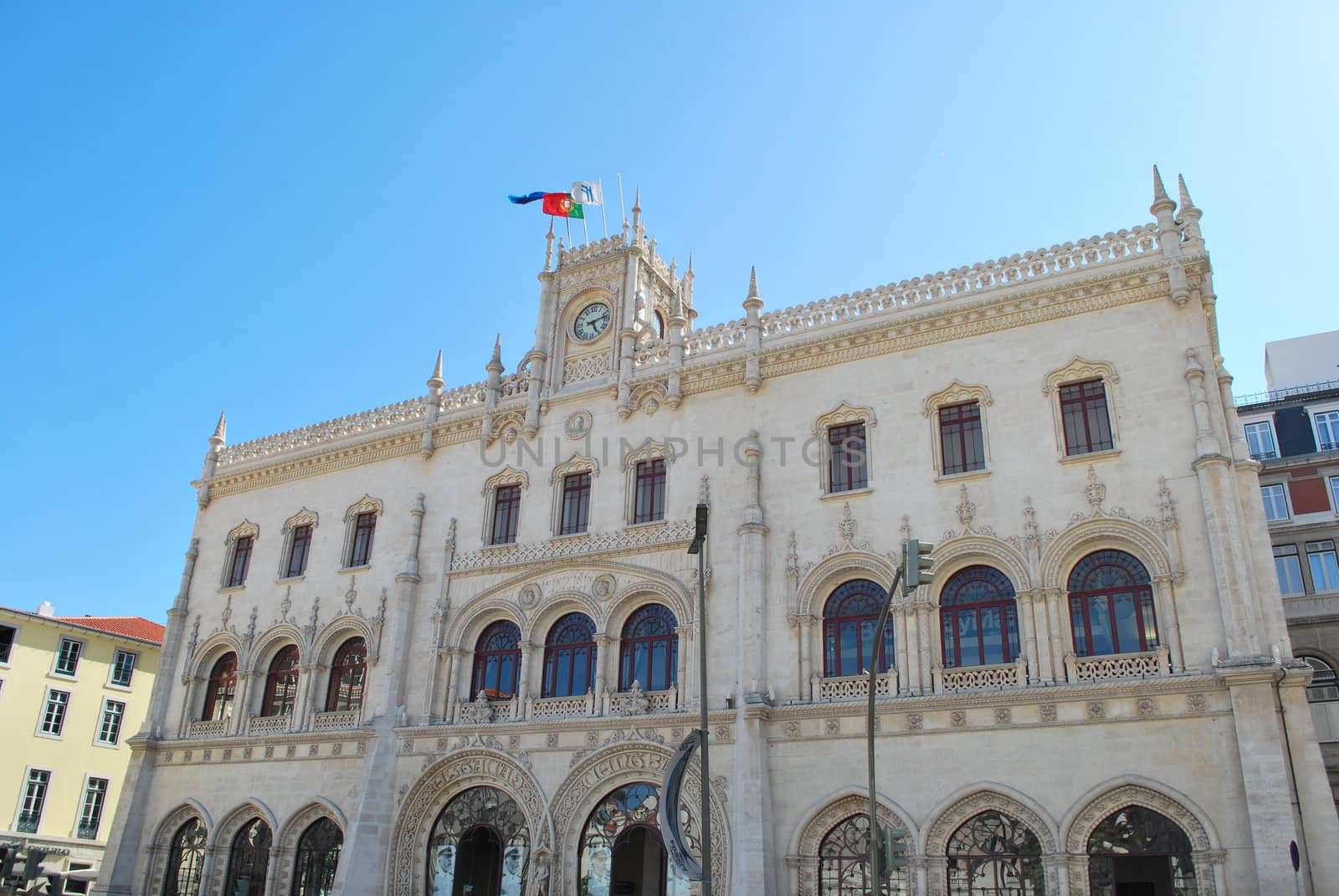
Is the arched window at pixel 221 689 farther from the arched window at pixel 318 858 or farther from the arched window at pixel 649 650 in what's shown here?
the arched window at pixel 649 650

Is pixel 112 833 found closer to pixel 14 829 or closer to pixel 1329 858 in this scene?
pixel 14 829

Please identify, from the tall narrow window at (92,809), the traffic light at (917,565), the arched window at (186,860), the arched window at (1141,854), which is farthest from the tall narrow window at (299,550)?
the arched window at (1141,854)

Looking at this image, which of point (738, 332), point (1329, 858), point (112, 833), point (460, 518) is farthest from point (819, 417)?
point (112, 833)

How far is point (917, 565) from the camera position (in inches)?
609

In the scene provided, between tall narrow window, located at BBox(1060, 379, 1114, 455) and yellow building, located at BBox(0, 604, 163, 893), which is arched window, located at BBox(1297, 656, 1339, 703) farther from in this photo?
yellow building, located at BBox(0, 604, 163, 893)

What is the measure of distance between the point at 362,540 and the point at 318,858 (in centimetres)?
941

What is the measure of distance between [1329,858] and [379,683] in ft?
75.8

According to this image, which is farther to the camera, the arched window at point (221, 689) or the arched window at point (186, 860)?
the arched window at point (221, 689)

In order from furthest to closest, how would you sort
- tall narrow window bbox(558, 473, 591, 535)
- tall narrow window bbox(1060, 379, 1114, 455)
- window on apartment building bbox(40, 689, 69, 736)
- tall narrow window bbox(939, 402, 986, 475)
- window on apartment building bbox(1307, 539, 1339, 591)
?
window on apartment building bbox(40, 689, 69, 736)
window on apartment building bbox(1307, 539, 1339, 591)
tall narrow window bbox(558, 473, 591, 535)
tall narrow window bbox(939, 402, 986, 475)
tall narrow window bbox(1060, 379, 1114, 455)

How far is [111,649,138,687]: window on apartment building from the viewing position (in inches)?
1805

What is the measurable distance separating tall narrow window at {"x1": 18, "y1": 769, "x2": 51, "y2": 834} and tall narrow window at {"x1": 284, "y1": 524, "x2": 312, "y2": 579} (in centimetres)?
1654

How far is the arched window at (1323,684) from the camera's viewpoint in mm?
30641

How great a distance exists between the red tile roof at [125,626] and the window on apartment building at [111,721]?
9.48 ft

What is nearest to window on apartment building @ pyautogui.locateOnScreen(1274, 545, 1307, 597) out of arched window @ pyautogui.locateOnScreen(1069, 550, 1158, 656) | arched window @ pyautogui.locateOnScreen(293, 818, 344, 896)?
arched window @ pyautogui.locateOnScreen(1069, 550, 1158, 656)
